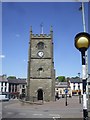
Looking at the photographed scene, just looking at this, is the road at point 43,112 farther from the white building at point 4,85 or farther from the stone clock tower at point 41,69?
the white building at point 4,85

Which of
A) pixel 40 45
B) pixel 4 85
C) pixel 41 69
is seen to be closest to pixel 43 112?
pixel 41 69

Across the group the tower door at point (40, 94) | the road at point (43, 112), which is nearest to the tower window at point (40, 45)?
the tower door at point (40, 94)

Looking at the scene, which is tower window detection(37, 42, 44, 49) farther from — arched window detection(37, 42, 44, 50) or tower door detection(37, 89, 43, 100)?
tower door detection(37, 89, 43, 100)

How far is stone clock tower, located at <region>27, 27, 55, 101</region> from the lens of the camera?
195ft

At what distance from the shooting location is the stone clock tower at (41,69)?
59.5 m

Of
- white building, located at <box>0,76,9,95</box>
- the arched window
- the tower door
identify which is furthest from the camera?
white building, located at <box>0,76,9,95</box>

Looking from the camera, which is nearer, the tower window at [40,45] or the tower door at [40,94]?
the tower door at [40,94]

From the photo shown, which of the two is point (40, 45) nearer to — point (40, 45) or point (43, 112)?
point (40, 45)

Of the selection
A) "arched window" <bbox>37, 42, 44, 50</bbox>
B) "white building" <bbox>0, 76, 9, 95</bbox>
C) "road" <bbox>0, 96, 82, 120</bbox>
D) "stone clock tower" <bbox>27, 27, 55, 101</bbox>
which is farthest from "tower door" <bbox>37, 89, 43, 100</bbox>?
"white building" <bbox>0, 76, 9, 95</bbox>

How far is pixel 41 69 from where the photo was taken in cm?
6062

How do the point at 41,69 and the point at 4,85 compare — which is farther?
the point at 4,85

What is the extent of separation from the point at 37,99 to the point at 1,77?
5390 cm

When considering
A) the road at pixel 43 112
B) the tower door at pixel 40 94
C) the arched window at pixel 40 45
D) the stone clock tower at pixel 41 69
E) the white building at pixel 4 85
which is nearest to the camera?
the road at pixel 43 112

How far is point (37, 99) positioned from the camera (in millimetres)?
59469
